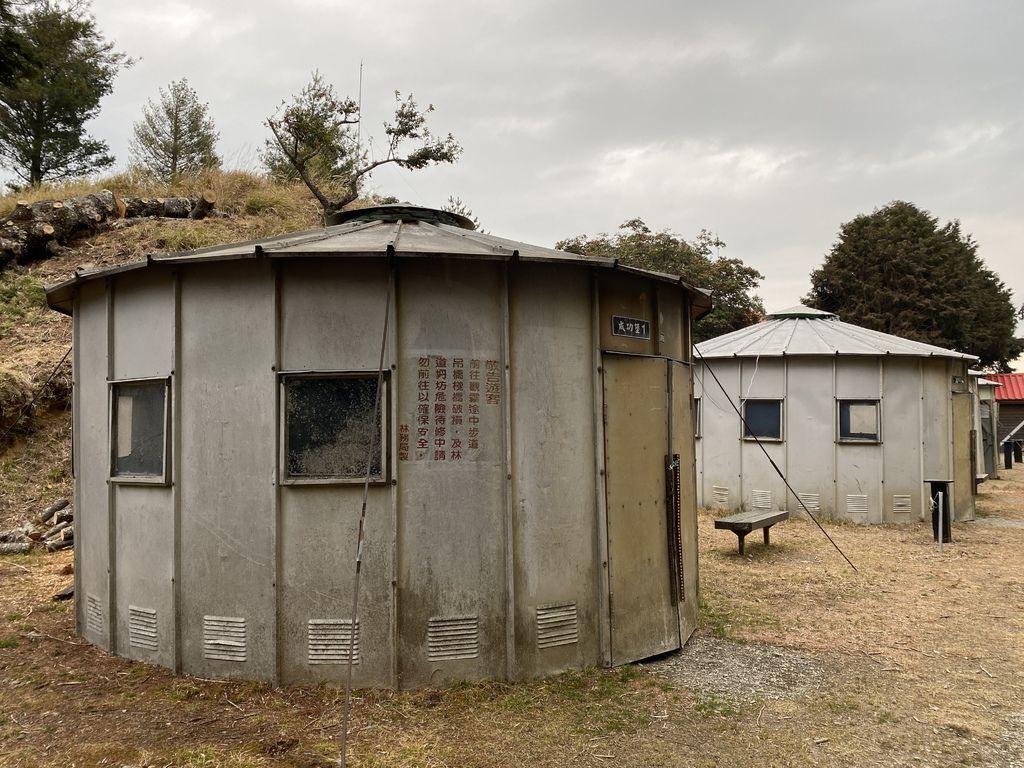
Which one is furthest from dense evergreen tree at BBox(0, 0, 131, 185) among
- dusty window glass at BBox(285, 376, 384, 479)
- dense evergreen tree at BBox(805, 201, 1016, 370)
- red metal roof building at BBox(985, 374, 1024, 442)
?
red metal roof building at BBox(985, 374, 1024, 442)

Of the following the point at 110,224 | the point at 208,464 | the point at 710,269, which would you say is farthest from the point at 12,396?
the point at 710,269

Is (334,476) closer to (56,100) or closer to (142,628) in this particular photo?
(142,628)

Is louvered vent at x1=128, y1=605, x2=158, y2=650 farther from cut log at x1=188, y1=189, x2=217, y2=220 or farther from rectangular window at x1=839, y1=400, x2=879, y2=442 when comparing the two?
cut log at x1=188, y1=189, x2=217, y2=220

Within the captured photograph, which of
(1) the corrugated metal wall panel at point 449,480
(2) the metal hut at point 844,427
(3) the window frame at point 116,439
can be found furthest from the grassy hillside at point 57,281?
(2) the metal hut at point 844,427

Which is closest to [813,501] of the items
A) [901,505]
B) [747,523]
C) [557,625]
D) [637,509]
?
[901,505]

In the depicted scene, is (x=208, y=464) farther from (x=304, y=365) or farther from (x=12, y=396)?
(x=12, y=396)

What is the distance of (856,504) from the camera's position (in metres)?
15.1

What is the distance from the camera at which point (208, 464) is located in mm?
6176

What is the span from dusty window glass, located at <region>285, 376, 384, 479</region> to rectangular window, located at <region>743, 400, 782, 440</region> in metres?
11.7

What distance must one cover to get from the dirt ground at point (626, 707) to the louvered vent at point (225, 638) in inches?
9.1

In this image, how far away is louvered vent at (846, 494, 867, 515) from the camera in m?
15.1

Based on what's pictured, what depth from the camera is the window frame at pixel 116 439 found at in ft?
20.7

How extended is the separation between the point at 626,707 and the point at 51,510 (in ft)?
35.1

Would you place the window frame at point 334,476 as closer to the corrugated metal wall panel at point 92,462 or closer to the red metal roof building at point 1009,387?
the corrugated metal wall panel at point 92,462
